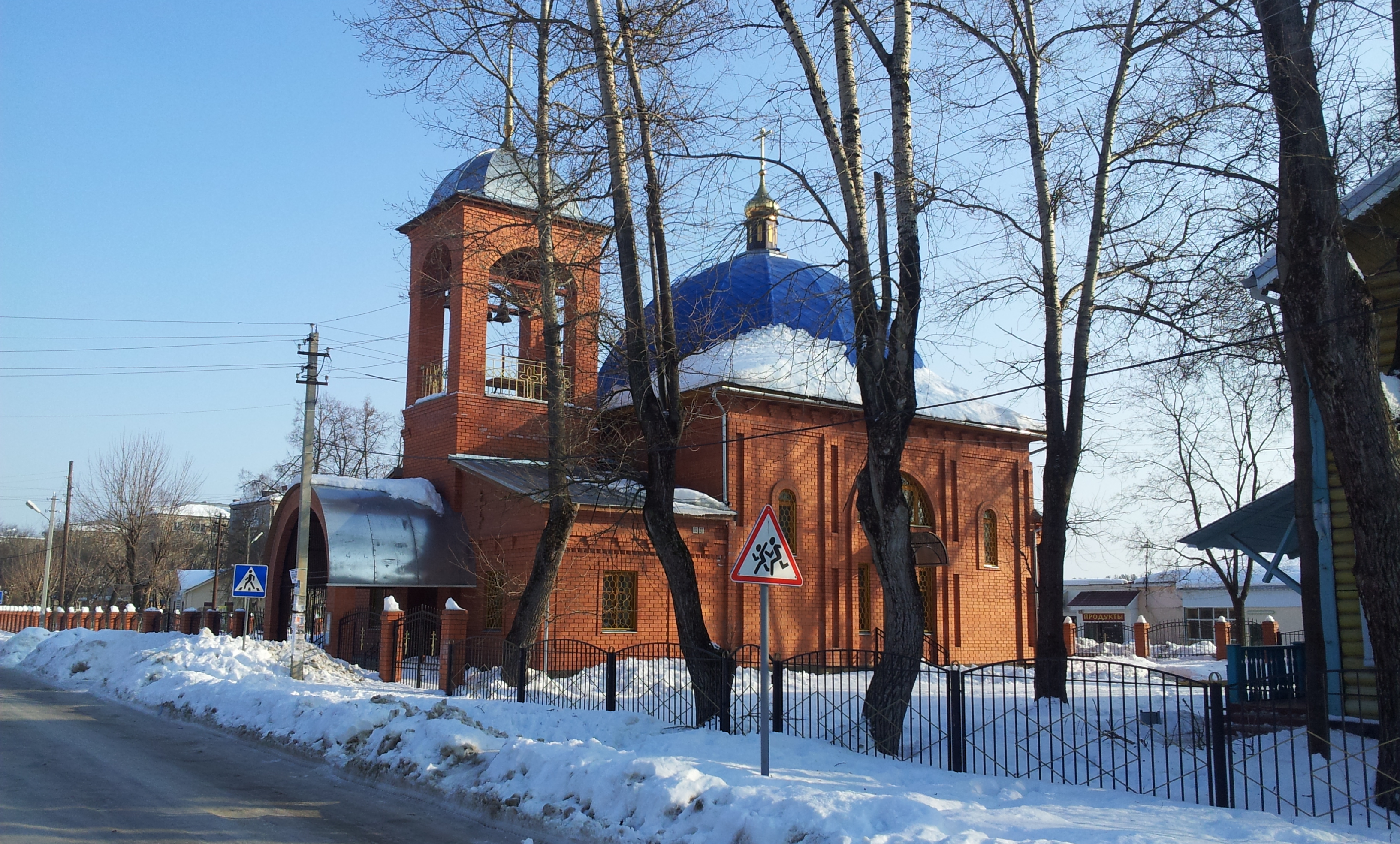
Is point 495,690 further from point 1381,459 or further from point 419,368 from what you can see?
point 1381,459

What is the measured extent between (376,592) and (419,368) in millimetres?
5453

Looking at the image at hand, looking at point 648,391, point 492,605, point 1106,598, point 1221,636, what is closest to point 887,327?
point 648,391

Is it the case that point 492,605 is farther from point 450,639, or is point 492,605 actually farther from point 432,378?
point 432,378

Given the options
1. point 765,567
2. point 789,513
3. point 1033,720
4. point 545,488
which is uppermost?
point 545,488

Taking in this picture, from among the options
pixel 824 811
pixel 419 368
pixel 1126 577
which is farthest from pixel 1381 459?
pixel 1126 577

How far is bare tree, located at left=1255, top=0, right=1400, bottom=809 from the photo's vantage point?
26.9ft

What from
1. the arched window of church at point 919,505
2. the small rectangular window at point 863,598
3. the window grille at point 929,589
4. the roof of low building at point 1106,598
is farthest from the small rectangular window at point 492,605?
the roof of low building at point 1106,598

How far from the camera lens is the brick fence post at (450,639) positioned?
1736 cm

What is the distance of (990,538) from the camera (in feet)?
90.6

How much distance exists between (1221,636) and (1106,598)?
91.3 feet

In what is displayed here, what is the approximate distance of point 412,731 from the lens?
10391mm

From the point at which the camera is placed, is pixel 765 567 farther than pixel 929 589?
No

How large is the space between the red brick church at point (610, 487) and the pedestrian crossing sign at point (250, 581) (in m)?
1.49

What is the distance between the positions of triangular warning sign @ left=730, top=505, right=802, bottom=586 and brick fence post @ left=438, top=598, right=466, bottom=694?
9.93 m
